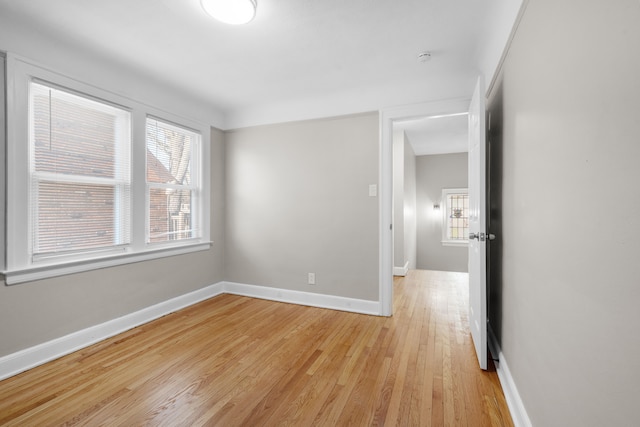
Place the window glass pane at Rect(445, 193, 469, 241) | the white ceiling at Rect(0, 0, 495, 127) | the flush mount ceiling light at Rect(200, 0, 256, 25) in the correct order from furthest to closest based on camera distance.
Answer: the window glass pane at Rect(445, 193, 469, 241), the white ceiling at Rect(0, 0, 495, 127), the flush mount ceiling light at Rect(200, 0, 256, 25)

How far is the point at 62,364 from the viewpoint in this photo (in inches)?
85.6

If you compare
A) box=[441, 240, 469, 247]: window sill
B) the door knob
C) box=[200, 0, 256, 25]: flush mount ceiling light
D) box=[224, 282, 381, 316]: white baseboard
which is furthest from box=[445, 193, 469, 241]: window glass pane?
box=[200, 0, 256, 25]: flush mount ceiling light

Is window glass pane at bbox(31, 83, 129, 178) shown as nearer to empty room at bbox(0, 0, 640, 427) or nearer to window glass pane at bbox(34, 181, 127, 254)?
empty room at bbox(0, 0, 640, 427)

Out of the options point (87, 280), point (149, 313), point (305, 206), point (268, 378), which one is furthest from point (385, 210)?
point (87, 280)

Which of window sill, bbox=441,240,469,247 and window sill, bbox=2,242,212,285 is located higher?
window sill, bbox=2,242,212,285

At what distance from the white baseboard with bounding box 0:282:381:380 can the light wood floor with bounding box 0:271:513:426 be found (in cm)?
8

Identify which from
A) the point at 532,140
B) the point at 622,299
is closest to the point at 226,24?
the point at 532,140

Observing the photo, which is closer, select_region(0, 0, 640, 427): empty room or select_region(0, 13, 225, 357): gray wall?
select_region(0, 0, 640, 427): empty room

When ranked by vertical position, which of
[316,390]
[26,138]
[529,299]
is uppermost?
[26,138]

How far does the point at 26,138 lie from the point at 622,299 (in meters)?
3.29

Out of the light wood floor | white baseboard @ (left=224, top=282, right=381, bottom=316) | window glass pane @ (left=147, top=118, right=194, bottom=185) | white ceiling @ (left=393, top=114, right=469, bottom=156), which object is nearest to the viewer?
the light wood floor

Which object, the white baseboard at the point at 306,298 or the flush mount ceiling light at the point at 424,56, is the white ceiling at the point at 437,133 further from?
the white baseboard at the point at 306,298

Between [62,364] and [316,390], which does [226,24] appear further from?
[62,364]

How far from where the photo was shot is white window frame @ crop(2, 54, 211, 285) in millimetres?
2051
